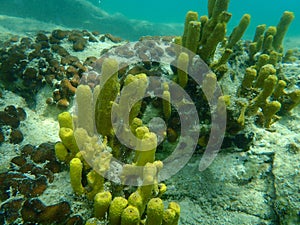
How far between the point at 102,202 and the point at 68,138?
71cm

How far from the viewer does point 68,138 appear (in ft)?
8.07

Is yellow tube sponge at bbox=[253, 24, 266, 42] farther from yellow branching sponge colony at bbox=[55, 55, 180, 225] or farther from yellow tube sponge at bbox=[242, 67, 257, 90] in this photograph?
yellow branching sponge colony at bbox=[55, 55, 180, 225]

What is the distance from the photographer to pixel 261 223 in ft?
9.24

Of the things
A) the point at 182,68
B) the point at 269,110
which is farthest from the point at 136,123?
the point at 269,110

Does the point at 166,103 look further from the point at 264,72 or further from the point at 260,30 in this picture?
the point at 260,30

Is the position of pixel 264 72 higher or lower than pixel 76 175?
higher

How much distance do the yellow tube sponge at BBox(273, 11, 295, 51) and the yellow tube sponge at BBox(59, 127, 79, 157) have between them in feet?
17.5

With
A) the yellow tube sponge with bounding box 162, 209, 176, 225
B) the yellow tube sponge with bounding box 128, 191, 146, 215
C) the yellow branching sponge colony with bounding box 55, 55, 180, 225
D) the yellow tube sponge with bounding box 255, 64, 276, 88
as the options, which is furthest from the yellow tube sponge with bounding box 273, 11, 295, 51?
the yellow tube sponge with bounding box 128, 191, 146, 215

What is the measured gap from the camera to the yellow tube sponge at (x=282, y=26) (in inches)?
225

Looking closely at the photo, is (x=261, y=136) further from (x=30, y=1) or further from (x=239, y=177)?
(x=30, y=1)

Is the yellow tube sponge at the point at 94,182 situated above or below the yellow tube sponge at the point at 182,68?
below

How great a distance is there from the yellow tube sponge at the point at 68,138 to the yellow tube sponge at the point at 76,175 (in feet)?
0.96

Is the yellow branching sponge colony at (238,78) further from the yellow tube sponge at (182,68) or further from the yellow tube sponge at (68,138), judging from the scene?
the yellow tube sponge at (68,138)

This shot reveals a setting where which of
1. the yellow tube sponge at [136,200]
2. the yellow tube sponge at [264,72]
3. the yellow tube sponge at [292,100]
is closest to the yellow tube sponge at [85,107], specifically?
the yellow tube sponge at [136,200]
